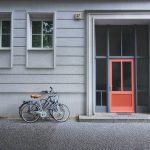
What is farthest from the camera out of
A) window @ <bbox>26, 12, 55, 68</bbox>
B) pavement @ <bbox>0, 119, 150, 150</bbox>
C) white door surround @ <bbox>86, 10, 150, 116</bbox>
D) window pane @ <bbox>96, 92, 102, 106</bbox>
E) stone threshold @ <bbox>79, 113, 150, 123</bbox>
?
window pane @ <bbox>96, 92, 102, 106</bbox>

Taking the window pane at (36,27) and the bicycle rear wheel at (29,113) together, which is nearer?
the bicycle rear wheel at (29,113)

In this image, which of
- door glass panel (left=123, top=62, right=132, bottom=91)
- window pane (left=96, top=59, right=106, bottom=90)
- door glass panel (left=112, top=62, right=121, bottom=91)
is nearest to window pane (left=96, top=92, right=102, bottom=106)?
window pane (left=96, top=59, right=106, bottom=90)

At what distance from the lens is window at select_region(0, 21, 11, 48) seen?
14.6 m

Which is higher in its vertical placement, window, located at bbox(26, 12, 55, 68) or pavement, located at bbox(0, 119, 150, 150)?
window, located at bbox(26, 12, 55, 68)

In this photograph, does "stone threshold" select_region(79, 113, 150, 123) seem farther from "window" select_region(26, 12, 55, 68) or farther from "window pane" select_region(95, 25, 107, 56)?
"window pane" select_region(95, 25, 107, 56)

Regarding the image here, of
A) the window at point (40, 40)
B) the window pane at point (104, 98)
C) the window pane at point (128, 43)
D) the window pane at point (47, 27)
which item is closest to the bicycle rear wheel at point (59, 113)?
the window at point (40, 40)

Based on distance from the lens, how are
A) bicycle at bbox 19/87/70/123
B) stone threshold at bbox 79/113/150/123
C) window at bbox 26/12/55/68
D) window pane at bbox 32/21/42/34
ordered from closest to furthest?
stone threshold at bbox 79/113/150/123 < bicycle at bbox 19/87/70/123 < window at bbox 26/12/55/68 < window pane at bbox 32/21/42/34

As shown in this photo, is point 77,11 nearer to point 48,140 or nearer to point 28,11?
point 28,11

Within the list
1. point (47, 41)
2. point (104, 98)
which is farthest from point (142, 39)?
point (47, 41)

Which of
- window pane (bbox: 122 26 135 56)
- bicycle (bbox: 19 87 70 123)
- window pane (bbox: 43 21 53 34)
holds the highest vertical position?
window pane (bbox: 43 21 53 34)

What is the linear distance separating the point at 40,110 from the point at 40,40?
3.11 m

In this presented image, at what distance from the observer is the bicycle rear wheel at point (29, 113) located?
13172 millimetres

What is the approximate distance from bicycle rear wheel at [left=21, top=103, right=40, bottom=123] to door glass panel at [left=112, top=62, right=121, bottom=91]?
3.64 m

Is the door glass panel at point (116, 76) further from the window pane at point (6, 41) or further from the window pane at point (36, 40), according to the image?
the window pane at point (6, 41)
